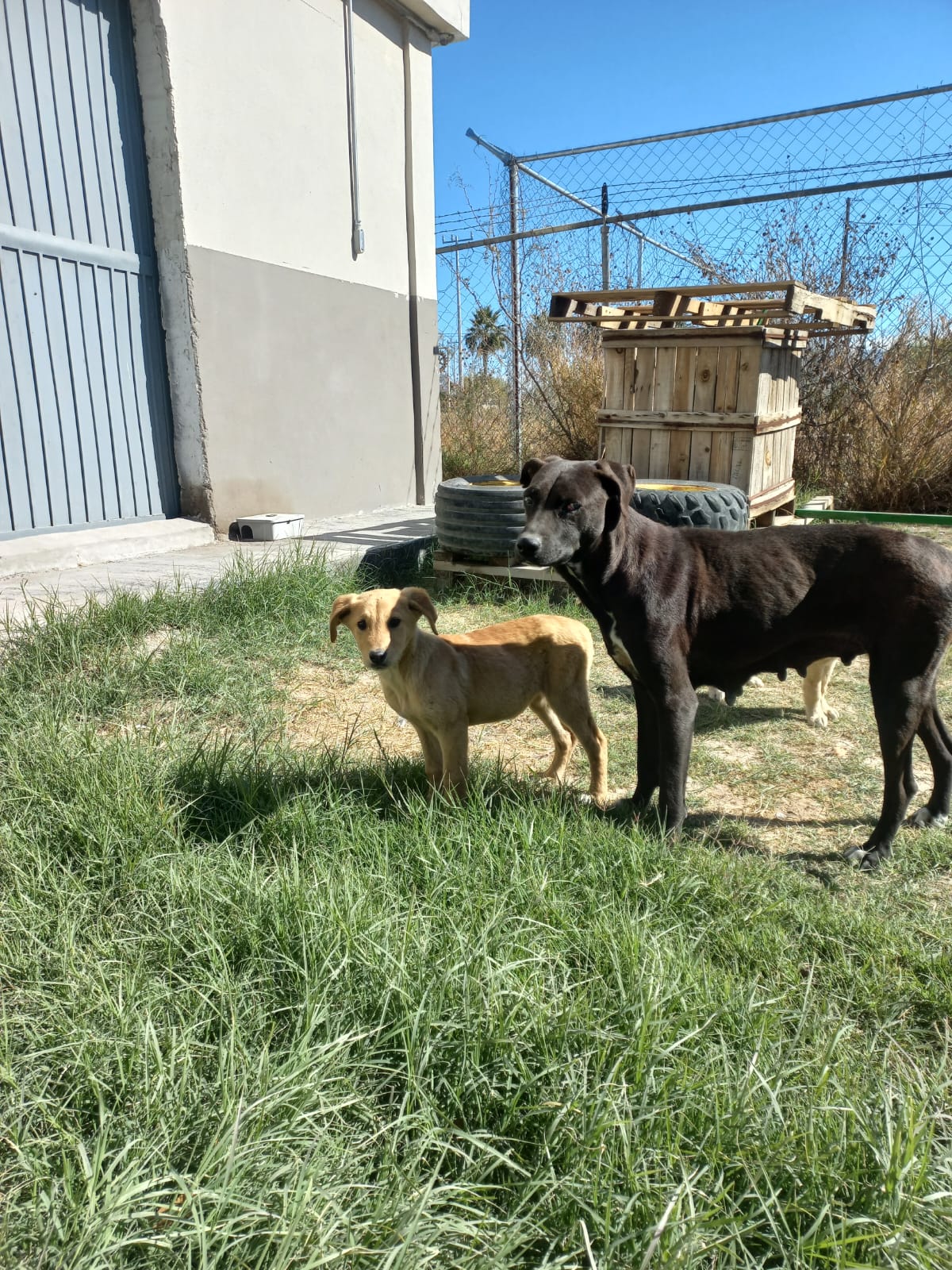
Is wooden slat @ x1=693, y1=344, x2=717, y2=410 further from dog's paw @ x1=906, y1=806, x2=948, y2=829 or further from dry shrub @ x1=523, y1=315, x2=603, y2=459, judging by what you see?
dog's paw @ x1=906, y1=806, x2=948, y2=829

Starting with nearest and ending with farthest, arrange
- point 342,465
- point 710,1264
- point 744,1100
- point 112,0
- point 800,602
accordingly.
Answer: point 710,1264, point 744,1100, point 800,602, point 112,0, point 342,465

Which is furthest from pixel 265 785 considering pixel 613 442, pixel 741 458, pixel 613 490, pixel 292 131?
pixel 292 131

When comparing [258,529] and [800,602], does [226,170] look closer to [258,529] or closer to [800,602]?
[258,529]

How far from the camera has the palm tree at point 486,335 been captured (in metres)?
14.1

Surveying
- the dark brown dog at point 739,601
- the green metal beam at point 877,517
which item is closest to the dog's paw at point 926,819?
the dark brown dog at point 739,601

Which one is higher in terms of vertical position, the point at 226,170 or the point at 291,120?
the point at 291,120

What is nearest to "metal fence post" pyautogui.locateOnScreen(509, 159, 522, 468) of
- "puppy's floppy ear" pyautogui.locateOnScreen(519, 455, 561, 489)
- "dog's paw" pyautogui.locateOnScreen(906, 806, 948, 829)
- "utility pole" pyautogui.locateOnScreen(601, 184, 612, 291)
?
"utility pole" pyautogui.locateOnScreen(601, 184, 612, 291)

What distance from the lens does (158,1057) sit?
194cm

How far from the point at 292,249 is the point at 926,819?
7.74 meters

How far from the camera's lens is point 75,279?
688cm

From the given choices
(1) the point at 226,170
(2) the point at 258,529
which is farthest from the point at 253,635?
(1) the point at 226,170

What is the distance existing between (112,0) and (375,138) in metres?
3.35

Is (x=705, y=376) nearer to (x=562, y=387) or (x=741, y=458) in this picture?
(x=741, y=458)

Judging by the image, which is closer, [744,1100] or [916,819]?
[744,1100]
